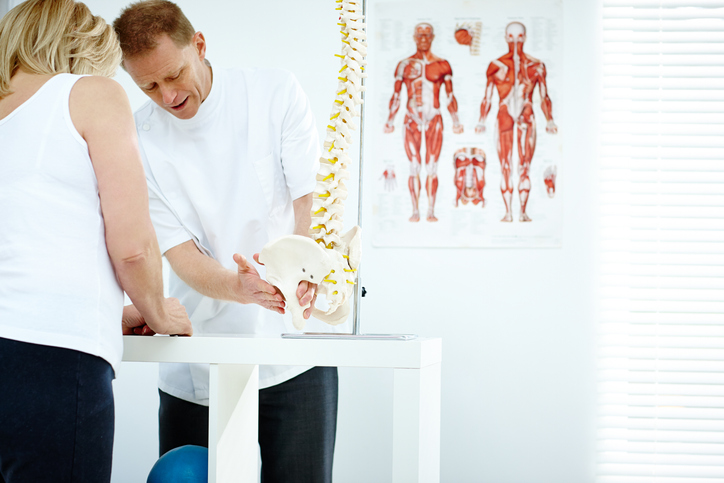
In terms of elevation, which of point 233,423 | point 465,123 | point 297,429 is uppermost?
point 465,123

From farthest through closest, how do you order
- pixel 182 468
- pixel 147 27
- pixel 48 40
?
pixel 147 27 → pixel 182 468 → pixel 48 40

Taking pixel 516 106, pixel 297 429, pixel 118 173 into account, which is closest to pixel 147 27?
pixel 118 173

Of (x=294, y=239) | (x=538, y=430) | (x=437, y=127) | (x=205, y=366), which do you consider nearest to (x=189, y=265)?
(x=205, y=366)

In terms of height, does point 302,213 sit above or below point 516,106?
below

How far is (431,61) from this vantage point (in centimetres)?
301

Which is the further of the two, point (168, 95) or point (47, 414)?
point (168, 95)

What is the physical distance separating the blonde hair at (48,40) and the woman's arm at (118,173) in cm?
9

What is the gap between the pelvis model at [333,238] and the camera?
1072mm

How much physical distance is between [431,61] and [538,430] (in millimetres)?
1747

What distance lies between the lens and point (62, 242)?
2.97 feet

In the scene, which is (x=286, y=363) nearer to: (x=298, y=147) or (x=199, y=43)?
(x=298, y=147)

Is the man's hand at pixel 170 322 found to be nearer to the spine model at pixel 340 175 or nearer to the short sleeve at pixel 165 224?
the spine model at pixel 340 175

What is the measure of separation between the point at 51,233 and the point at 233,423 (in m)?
0.43

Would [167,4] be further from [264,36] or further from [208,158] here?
[264,36]
